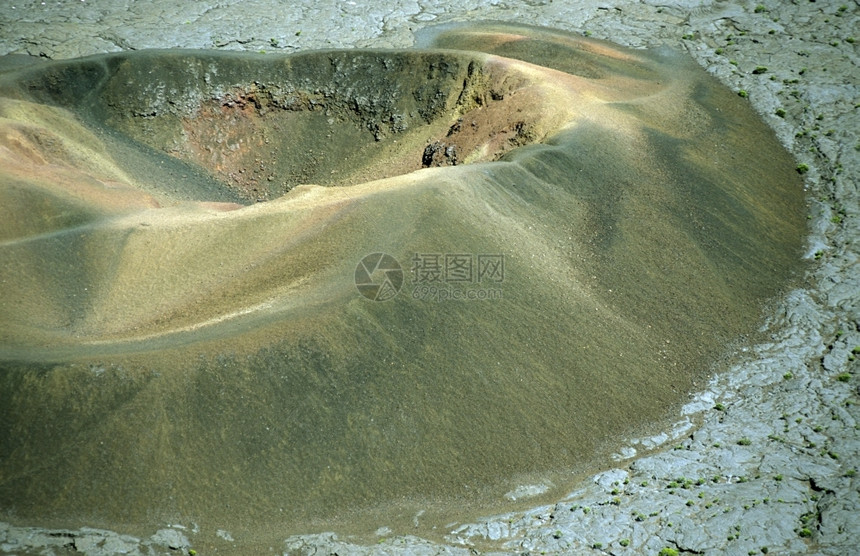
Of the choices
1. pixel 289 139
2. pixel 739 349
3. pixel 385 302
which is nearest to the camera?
pixel 385 302

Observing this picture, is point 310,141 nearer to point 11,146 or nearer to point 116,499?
point 11,146

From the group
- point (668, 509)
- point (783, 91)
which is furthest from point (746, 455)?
point (783, 91)

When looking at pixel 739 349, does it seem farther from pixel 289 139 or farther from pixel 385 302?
pixel 289 139

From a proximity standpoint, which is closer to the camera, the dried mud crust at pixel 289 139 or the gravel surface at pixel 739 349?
the gravel surface at pixel 739 349

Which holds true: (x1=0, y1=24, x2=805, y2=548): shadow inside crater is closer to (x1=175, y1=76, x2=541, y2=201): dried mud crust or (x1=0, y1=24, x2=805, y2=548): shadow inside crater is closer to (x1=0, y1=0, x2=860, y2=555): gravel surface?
(x1=175, y1=76, x2=541, y2=201): dried mud crust

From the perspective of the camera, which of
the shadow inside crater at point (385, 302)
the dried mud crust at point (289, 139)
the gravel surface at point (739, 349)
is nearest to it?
the gravel surface at point (739, 349)

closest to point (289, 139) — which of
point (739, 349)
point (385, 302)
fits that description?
point (385, 302)

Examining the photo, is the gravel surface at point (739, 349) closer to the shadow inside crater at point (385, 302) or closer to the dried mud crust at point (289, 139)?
the shadow inside crater at point (385, 302)

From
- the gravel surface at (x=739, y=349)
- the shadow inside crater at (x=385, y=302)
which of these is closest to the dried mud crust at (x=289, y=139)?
the shadow inside crater at (x=385, y=302)

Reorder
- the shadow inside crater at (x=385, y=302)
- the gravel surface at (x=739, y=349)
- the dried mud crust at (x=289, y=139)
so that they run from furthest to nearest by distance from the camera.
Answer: the dried mud crust at (x=289, y=139)
the shadow inside crater at (x=385, y=302)
the gravel surface at (x=739, y=349)
